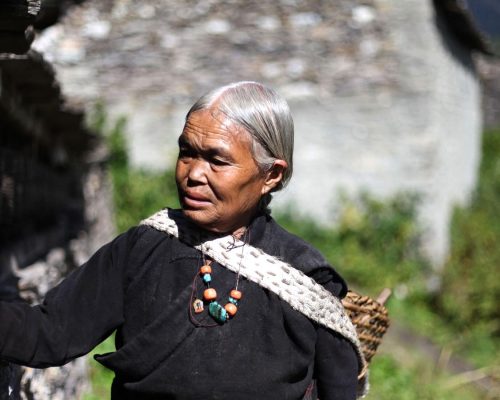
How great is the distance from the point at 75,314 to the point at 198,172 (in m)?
0.50

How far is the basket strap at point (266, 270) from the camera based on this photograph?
1867 millimetres

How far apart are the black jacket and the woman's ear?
95 millimetres

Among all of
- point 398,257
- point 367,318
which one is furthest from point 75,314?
point 398,257

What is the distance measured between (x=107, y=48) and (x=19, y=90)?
5.52m

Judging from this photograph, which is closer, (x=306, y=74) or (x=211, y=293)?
(x=211, y=293)

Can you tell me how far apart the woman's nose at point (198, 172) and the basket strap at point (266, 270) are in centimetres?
17

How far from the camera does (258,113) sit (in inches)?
73.2

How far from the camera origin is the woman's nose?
1819 millimetres

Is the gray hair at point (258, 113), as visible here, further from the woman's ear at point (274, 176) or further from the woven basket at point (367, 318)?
the woven basket at point (367, 318)

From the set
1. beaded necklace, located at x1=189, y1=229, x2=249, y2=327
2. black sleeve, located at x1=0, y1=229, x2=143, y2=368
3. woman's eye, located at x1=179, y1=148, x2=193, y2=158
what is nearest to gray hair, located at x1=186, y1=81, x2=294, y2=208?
woman's eye, located at x1=179, y1=148, x2=193, y2=158

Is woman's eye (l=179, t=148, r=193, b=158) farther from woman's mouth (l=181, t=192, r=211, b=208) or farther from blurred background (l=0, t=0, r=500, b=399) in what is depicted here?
blurred background (l=0, t=0, r=500, b=399)

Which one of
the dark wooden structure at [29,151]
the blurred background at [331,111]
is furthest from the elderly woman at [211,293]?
the blurred background at [331,111]

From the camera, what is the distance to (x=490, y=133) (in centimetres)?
1481

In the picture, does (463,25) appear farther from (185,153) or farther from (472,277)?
(185,153)
